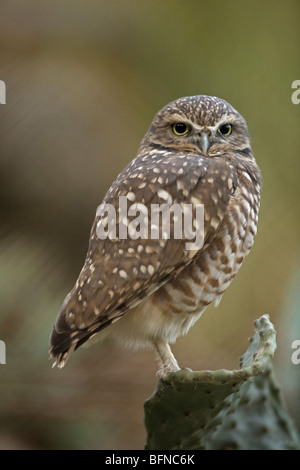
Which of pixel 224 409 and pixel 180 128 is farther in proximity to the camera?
pixel 180 128

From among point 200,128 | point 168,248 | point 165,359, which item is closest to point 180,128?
point 200,128

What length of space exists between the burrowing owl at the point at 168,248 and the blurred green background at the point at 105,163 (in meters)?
0.88

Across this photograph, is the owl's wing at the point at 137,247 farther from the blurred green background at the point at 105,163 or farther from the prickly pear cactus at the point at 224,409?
the blurred green background at the point at 105,163

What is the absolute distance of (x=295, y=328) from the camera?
2443 millimetres

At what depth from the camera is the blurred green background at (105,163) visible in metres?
2.73

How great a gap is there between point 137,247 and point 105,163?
5.59ft

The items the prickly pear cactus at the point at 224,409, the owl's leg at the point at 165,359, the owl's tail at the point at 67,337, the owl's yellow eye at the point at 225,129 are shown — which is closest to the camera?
the prickly pear cactus at the point at 224,409

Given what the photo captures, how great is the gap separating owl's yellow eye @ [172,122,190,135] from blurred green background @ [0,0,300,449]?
0.97m

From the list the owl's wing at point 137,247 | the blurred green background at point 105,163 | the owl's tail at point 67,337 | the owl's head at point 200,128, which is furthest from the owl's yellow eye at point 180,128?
the blurred green background at point 105,163

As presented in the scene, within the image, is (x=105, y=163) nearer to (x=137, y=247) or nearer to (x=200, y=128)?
(x=200, y=128)

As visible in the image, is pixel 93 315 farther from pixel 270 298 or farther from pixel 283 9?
pixel 283 9

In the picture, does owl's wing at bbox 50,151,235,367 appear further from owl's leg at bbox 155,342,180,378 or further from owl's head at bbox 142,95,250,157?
owl's leg at bbox 155,342,180,378

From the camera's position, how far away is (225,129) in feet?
5.98
